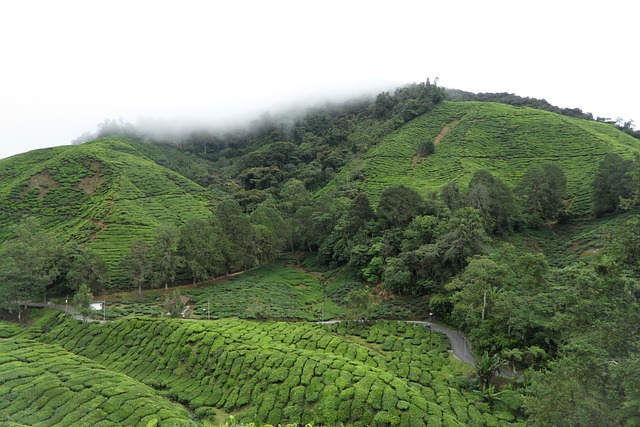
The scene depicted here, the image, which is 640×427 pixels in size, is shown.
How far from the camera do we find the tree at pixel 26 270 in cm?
3991

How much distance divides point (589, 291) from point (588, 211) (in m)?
48.9

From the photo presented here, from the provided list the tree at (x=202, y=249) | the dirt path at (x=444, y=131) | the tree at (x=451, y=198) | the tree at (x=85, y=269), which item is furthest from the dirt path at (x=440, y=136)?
→ the tree at (x=85, y=269)

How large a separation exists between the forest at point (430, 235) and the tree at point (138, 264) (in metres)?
0.30

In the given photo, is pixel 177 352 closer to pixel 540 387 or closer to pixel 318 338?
pixel 318 338

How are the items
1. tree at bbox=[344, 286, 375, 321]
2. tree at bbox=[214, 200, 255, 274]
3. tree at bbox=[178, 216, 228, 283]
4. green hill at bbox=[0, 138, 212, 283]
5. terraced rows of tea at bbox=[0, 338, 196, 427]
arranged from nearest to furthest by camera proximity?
1. terraced rows of tea at bbox=[0, 338, 196, 427]
2. tree at bbox=[344, 286, 375, 321]
3. tree at bbox=[178, 216, 228, 283]
4. tree at bbox=[214, 200, 255, 274]
5. green hill at bbox=[0, 138, 212, 283]

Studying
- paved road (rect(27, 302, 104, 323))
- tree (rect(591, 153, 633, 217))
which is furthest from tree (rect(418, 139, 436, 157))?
paved road (rect(27, 302, 104, 323))

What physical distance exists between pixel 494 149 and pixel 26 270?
9216 cm

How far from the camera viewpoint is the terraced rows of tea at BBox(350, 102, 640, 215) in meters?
69.5

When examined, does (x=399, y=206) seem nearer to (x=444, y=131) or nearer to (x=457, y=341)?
(x=457, y=341)

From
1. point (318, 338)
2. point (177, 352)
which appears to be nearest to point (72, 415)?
point (177, 352)

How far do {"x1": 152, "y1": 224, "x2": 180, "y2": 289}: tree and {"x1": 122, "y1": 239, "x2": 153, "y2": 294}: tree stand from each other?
1.25 m

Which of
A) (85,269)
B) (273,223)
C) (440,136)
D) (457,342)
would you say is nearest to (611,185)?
(457,342)

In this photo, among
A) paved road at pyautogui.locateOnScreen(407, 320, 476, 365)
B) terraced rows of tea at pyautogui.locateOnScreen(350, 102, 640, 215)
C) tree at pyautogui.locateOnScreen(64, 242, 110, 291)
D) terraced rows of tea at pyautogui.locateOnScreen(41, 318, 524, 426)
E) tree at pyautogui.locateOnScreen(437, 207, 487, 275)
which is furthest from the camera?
terraced rows of tea at pyautogui.locateOnScreen(350, 102, 640, 215)

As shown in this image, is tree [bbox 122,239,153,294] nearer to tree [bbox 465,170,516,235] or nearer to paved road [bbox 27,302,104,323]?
paved road [bbox 27,302,104,323]
